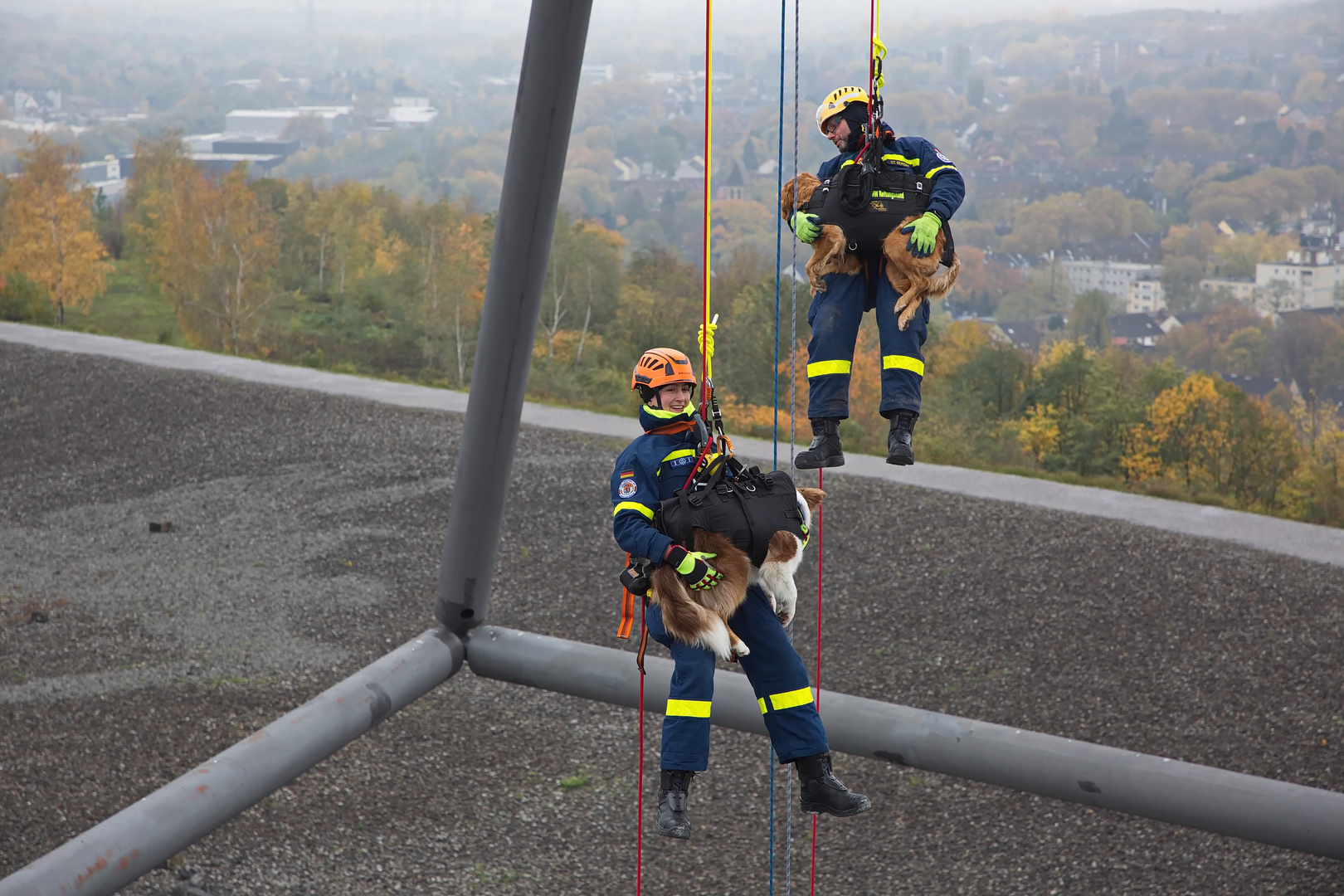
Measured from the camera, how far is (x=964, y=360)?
38.6 metres

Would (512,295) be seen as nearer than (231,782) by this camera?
No

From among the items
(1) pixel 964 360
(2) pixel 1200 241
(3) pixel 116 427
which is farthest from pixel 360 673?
(2) pixel 1200 241

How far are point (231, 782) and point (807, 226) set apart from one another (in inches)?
245

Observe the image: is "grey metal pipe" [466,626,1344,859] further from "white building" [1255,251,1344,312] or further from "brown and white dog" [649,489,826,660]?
"white building" [1255,251,1344,312]

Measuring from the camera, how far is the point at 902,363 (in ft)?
17.8

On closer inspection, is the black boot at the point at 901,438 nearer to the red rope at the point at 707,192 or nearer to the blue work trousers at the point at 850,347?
the blue work trousers at the point at 850,347

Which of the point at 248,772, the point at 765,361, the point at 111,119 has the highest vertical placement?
the point at 111,119

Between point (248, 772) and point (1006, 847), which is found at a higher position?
point (248, 772)

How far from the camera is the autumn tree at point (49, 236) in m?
41.9

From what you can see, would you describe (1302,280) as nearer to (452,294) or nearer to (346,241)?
(452,294)

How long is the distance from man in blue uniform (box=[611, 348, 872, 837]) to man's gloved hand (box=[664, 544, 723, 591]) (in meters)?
0.06

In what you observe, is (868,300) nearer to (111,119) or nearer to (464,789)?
(464,789)

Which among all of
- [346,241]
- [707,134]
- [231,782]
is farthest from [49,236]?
[707,134]

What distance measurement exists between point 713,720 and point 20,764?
23.6ft
